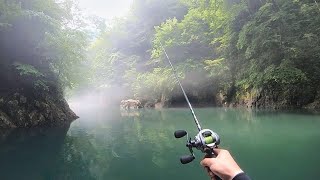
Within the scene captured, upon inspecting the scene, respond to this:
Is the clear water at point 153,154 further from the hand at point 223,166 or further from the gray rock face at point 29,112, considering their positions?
the hand at point 223,166

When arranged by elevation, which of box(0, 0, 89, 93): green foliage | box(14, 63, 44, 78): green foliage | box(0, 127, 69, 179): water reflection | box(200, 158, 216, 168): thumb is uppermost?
box(0, 0, 89, 93): green foliage

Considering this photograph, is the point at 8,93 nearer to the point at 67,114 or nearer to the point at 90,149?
the point at 67,114

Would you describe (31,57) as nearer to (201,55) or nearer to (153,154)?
(153,154)

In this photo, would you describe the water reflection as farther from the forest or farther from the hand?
the hand

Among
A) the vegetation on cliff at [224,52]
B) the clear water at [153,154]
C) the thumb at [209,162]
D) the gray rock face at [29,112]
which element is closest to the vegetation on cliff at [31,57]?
the gray rock face at [29,112]

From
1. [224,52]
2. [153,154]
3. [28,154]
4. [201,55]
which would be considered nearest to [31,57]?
[28,154]

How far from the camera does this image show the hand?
1.99 meters

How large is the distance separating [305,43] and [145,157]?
1581cm

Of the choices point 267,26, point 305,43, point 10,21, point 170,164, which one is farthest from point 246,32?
point 170,164

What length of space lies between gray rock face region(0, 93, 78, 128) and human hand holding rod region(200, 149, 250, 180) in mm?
20866

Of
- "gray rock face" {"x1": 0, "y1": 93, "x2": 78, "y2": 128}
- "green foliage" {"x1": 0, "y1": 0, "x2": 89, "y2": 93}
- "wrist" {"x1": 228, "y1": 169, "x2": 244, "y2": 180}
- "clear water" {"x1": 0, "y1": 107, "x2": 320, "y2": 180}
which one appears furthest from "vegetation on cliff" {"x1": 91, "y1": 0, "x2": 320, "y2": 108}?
"wrist" {"x1": 228, "y1": 169, "x2": 244, "y2": 180}

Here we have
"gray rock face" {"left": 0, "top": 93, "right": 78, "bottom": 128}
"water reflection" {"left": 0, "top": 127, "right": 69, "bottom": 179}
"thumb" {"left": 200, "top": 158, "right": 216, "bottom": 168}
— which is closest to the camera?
"thumb" {"left": 200, "top": 158, "right": 216, "bottom": 168}

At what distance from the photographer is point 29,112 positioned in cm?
2309

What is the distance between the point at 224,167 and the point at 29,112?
75.3 ft
